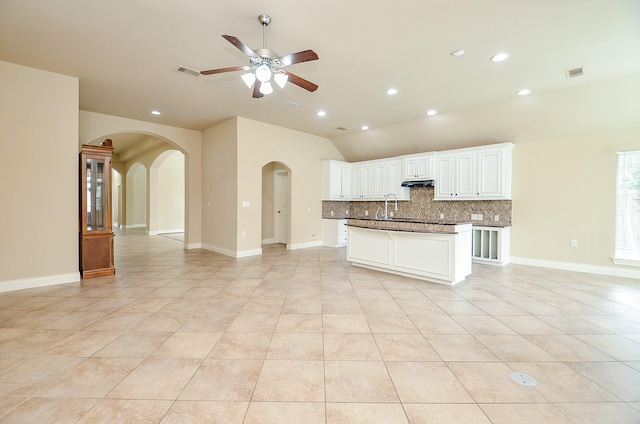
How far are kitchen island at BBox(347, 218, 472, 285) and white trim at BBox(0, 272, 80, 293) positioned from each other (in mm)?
4783

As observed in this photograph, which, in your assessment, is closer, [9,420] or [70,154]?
[9,420]

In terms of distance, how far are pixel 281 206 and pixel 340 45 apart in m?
5.50

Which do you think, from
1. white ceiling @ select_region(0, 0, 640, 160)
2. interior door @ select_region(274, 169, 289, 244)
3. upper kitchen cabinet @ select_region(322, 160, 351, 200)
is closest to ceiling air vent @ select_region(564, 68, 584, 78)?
white ceiling @ select_region(0, 0, 640, 160)

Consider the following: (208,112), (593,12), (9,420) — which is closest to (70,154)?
(208,112)

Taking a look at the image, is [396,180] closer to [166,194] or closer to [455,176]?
[455,176]

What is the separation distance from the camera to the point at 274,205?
826 cm

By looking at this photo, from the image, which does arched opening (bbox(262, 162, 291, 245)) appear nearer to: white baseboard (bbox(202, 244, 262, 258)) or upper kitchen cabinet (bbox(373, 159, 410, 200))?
white baseboard (bbox(202, 244, 262, 258))

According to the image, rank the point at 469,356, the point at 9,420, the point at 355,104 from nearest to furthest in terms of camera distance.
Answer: the point at 9,420
the point at 469,356
the point at 355,104

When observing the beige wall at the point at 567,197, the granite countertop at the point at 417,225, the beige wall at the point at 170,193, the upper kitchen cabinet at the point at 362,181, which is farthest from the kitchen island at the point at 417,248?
the beige wall at the point at 170,193

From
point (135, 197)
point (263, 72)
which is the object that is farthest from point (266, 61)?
point (135, 197)

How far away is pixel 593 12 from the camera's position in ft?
8.49

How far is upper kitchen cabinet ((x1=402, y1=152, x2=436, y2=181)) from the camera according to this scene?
21.3 ft

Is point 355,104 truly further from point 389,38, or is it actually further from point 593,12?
point 593,12

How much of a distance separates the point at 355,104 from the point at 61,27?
4.21m
